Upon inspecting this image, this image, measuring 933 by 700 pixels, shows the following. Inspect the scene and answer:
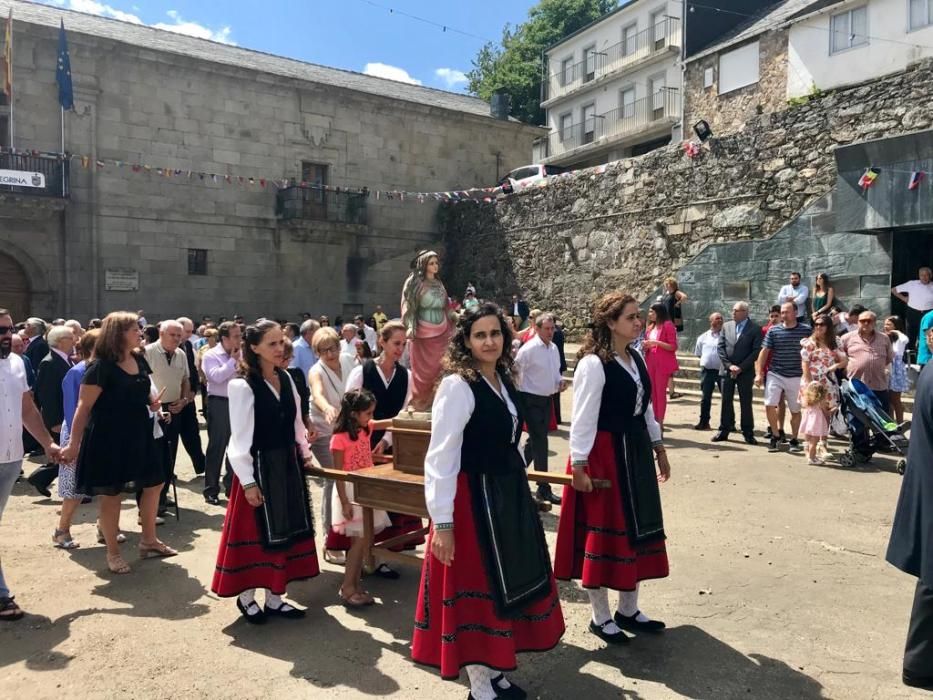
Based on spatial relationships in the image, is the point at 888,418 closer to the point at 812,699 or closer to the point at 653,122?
the point at 812,699

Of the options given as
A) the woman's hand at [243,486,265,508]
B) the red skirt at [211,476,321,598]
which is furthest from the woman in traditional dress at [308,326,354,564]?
the woman's hand at [243,486,265,508]

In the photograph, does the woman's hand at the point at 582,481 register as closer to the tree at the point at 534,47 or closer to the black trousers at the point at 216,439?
the black trousers at the point at 216,439

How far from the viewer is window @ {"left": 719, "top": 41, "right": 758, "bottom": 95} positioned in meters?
26.5

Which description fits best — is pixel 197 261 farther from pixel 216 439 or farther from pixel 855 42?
pixel 855 42

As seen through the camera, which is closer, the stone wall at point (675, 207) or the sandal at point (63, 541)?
the sandal at point (63, 541)

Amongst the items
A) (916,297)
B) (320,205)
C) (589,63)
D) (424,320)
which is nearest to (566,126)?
(589,63)

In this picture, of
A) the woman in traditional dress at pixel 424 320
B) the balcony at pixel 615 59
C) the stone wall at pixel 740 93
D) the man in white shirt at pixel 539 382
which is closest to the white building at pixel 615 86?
the balcony at pixel 615 59

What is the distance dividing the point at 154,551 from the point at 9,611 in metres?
1.25

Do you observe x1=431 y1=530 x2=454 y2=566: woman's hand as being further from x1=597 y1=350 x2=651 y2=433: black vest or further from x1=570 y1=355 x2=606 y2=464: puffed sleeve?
x1=597 y1=350 x2=651 y2=433: black vest

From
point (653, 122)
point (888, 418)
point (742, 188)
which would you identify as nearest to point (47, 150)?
point (742, 188)

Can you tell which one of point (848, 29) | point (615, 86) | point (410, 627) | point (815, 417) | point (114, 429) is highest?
point (615, 86)

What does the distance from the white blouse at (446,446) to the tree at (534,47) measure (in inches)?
1653

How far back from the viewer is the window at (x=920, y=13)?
22036mm

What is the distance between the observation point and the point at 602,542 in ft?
12.7
